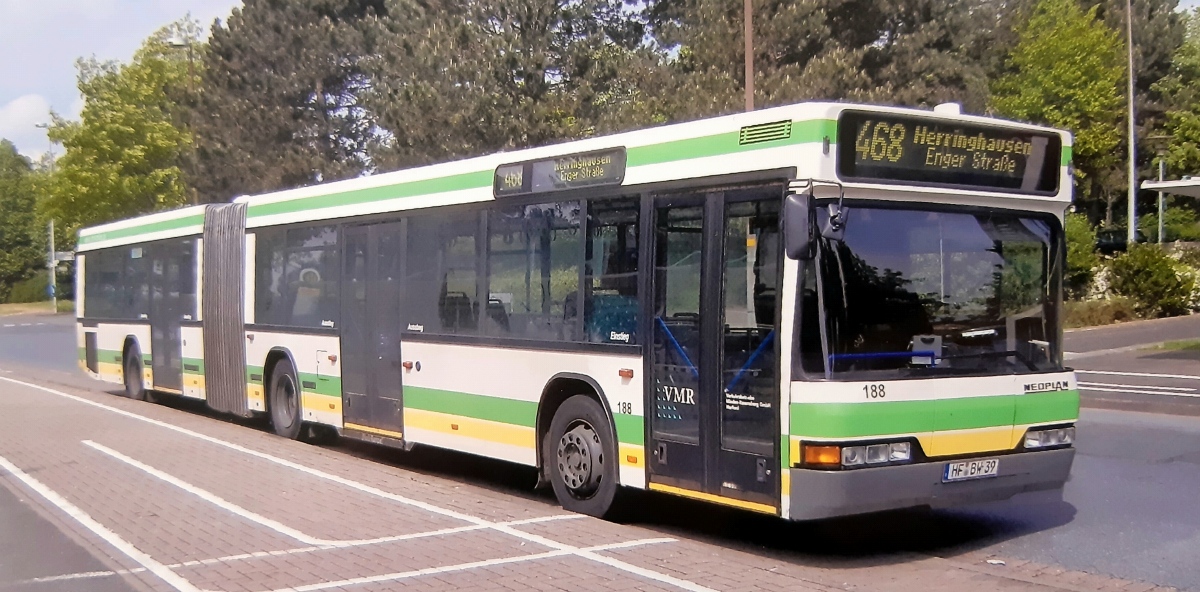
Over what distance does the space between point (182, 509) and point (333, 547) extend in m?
2.42

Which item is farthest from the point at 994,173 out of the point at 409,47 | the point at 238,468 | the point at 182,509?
the point at 409,47

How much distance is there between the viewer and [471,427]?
37.7ft

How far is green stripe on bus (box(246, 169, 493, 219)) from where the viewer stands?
38.2 ft

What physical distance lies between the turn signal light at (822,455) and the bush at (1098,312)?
27.0m

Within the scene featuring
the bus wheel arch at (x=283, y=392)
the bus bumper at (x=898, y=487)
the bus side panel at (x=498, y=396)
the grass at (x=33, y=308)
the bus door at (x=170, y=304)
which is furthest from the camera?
the grass at (x=33, y=308)

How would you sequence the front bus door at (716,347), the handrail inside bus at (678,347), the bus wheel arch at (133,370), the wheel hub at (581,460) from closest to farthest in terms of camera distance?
the front bus door at (716,347)
the handrail inside bus at (678,347)
the wheel hub at (581,460)
the bus wheel arch at (133,370)

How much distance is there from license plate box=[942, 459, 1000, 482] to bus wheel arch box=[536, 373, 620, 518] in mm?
2597

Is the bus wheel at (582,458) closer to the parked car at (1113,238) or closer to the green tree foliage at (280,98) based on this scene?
the parked car at (1113,238)

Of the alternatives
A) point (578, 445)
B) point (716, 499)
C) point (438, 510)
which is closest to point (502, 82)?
point (438, 510)

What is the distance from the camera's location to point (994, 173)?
8570 mm

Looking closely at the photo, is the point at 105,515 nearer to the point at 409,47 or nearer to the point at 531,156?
the point at 531,156

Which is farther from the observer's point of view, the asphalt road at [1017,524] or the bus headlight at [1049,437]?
the bus headlight at [1049,437]

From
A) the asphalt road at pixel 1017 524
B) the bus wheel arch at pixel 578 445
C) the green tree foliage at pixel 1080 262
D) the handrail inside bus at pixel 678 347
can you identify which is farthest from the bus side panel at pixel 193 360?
the green tree foliage at pixel 1080 262

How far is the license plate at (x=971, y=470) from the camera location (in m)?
8.05
